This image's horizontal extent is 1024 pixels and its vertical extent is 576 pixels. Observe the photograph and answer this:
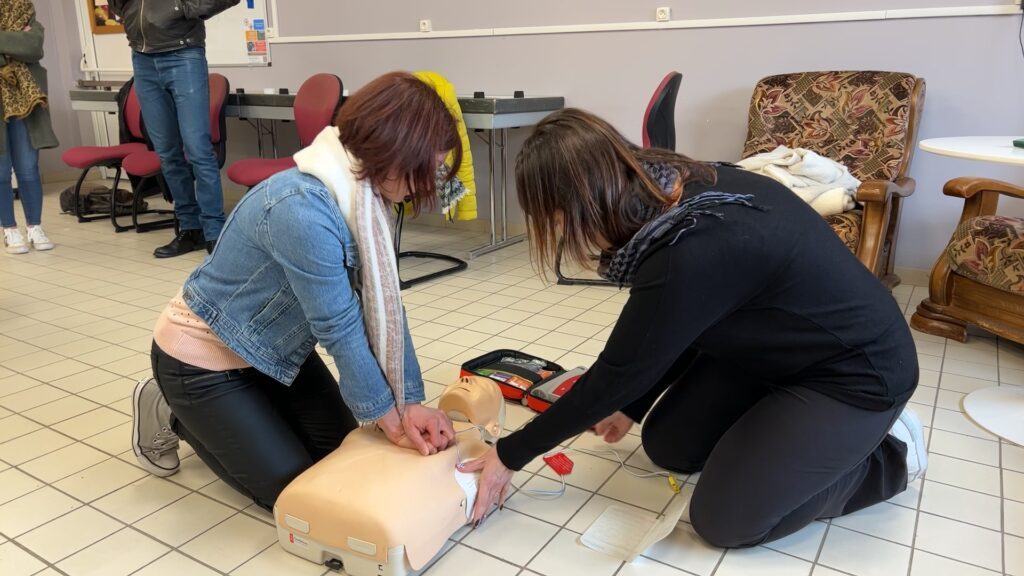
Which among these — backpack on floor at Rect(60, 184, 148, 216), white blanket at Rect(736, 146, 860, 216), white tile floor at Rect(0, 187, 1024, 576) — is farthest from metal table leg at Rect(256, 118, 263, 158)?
white blanket at Rect(736, 146, 860, 216)

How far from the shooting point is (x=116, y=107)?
15.0ft

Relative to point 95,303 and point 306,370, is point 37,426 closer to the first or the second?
point 306,370

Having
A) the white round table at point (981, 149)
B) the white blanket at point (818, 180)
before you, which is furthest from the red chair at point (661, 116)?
the white round table at point (981, 149)

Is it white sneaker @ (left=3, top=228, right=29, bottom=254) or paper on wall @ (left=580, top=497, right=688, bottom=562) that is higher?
white sneaker @ (left=3, top=228, right=29, bottom=254)

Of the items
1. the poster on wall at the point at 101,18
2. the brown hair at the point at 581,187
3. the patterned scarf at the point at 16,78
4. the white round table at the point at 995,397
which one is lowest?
the white round table at the point at 995,397

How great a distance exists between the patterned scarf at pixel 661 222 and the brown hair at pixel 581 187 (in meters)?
0.02

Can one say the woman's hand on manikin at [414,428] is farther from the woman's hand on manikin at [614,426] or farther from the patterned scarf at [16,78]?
the patterned scarf at [16,78]

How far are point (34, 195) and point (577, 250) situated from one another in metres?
3.66

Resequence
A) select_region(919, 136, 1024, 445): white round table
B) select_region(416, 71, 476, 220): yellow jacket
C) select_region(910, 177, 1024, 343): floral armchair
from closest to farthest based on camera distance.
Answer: select_region(919, 136, 1024, 445): white round table
select_region(910, 177, 1024, 343): floral armchair
select_region(416, 71, 476, 220): yellow jacket

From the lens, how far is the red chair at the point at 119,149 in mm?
4266

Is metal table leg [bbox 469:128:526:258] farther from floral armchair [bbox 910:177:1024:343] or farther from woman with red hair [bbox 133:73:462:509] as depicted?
woman with red hair [bbox 133:73:462:509]

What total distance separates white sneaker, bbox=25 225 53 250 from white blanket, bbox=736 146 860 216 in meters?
3.59

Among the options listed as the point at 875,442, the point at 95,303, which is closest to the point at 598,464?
the point at 875,442

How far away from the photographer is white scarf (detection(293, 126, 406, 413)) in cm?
131
